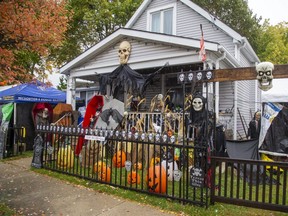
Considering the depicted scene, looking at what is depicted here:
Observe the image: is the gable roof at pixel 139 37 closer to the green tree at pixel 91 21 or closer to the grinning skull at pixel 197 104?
the grinning skull at pixel 197 104

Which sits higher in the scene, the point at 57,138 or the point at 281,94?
the point at 281,94

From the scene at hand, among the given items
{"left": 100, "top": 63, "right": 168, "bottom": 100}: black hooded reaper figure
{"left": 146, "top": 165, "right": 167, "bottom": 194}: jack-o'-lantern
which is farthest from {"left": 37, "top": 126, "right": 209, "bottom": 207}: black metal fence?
{"left": 100, "top": 63, "right": 168, "bottom": 100}: black hooded reaper figure

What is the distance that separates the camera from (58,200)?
4.68 meters

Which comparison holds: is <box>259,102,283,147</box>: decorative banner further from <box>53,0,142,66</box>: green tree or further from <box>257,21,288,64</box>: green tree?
<box>257,21,288,64</box>: green tree

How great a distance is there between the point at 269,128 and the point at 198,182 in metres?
4.05

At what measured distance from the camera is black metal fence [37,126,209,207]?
174 inches

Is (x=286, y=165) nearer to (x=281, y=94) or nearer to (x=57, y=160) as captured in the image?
(x=57, y=160)

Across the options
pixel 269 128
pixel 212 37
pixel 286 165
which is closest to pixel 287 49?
pixel 212 37

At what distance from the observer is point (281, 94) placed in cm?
938

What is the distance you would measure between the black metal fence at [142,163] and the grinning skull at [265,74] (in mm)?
1385

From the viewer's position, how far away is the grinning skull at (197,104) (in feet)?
15.2

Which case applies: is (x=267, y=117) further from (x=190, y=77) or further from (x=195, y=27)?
(x=195, y=27)

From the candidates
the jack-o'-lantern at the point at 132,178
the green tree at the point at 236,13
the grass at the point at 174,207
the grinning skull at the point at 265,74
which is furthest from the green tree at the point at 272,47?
the grass at the point at 174,207

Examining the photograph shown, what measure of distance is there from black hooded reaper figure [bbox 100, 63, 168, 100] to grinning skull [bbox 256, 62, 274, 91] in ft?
14.4
